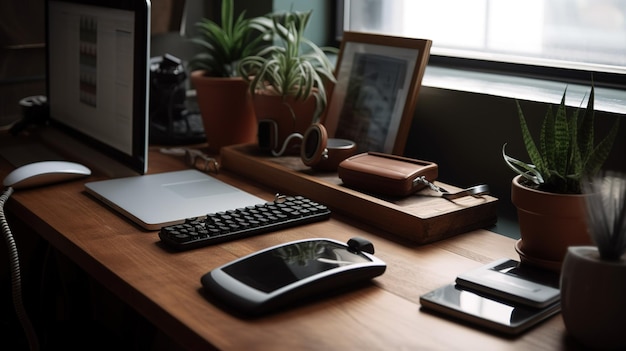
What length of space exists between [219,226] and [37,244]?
91cm

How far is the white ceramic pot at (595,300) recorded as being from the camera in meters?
0.93

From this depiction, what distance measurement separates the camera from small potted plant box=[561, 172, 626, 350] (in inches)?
36.6

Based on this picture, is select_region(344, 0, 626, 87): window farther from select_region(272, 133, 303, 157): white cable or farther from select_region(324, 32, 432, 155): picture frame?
select_region(272, 133, 303, 157): white cable

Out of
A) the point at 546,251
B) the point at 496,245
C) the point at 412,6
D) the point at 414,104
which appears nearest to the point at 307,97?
the point at 414,104

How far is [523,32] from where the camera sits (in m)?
1.73

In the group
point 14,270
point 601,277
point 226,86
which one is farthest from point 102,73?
point 601,277

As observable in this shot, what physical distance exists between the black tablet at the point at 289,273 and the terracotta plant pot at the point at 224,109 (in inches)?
30.2

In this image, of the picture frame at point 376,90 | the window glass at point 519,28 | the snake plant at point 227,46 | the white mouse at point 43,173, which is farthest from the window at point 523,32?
the white mouse at point 43,173

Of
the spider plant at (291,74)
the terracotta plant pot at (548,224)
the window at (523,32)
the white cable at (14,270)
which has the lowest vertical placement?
the white cable at (14,270)

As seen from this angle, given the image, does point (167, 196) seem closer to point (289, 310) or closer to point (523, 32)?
point (289, 310)

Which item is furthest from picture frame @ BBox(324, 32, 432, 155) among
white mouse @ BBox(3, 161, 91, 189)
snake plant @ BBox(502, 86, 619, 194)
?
white mouse @ BBox(3, 161, 91, 189)

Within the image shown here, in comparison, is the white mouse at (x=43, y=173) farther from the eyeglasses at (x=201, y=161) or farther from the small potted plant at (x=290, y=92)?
the small potted plant at (x=290, y=92)

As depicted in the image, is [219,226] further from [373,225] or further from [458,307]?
[458,307]

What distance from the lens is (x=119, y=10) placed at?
5.56 feet
